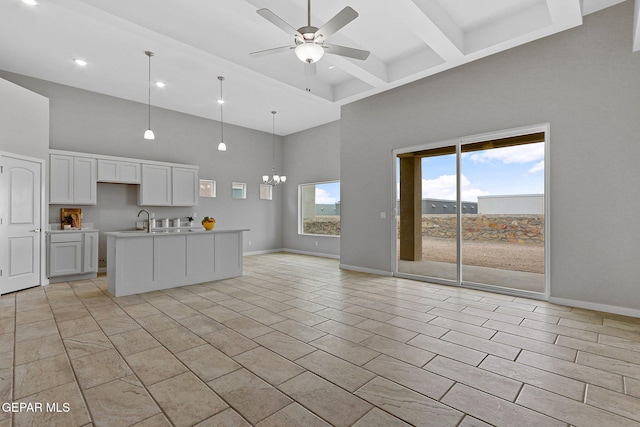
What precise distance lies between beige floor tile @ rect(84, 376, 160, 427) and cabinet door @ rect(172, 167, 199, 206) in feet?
17.5

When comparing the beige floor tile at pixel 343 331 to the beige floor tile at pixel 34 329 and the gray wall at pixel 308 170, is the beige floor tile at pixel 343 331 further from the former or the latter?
the gray wall at pixel 308 170

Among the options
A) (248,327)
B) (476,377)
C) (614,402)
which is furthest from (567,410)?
(248,327)

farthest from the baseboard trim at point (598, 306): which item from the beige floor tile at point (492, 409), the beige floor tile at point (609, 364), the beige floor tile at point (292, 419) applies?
the beige floor tile at point (292, 419)

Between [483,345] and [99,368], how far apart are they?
3113mm

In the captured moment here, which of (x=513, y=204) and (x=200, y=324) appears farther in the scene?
(x=513, y=204)

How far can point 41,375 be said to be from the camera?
217cm

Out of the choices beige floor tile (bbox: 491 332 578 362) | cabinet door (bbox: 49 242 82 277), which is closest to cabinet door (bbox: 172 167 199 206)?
cabinet door (bbox: 49 242 82 277)

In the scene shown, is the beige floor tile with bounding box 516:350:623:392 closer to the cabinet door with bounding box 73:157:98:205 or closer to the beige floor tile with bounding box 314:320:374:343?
the beige floor tile with bounding box 314:320:374:343

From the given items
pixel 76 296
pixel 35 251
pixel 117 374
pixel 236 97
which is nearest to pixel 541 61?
pixel 236 97

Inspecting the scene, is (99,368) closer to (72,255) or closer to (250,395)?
(250,395)

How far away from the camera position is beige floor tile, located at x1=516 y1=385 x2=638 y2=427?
1.70m

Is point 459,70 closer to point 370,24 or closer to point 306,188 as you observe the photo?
point 370,24

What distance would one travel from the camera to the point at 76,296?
4.28 m

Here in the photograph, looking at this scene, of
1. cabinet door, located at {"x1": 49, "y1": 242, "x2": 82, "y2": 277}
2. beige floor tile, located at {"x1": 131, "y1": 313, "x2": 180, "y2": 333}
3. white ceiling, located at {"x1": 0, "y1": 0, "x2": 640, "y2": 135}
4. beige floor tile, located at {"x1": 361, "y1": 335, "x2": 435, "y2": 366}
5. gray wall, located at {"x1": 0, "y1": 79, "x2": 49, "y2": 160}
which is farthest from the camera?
cabinet door, located at {"x1": 49, "y1": 242, "x2": 82, "y2": 277}
